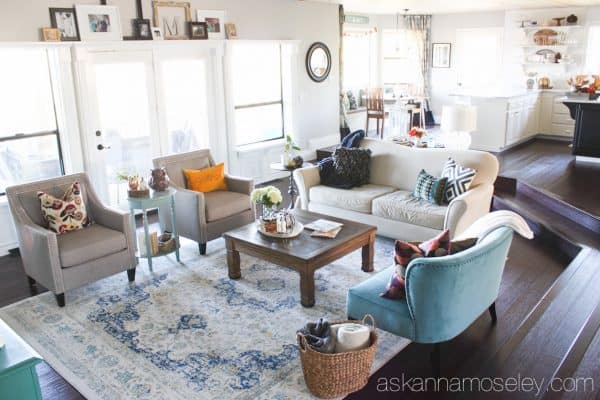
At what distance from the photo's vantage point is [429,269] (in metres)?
2.98

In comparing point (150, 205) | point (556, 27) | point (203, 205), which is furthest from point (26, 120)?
point (556, 27)

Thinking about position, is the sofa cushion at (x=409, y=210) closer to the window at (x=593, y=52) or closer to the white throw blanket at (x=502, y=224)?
the white throw blanket at (x=502, y=224)

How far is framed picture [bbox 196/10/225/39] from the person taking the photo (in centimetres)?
671

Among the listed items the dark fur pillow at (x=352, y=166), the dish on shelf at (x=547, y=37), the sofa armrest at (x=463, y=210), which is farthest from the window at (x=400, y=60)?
the sofa armrest at (x=463, y=210)

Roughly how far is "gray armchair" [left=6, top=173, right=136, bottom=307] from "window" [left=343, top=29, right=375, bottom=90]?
7.38 meters

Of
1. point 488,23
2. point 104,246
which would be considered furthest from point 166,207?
point 488,23

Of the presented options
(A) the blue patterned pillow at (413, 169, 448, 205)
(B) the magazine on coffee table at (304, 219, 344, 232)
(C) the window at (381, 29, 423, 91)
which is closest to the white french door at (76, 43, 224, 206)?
(B) the magazine on coffee table at (304, 219, 344, 232)

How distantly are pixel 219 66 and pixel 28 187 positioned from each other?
3.20 metres

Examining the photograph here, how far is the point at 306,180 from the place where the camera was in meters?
5.92

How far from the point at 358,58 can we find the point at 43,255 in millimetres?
8542

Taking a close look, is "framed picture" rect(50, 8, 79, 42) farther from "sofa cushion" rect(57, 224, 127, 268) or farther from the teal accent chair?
the teal accent chair

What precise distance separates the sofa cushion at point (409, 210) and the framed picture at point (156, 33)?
313 cm

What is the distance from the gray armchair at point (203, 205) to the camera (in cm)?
519

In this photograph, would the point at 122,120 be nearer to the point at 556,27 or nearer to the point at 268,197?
the point at 268,197
